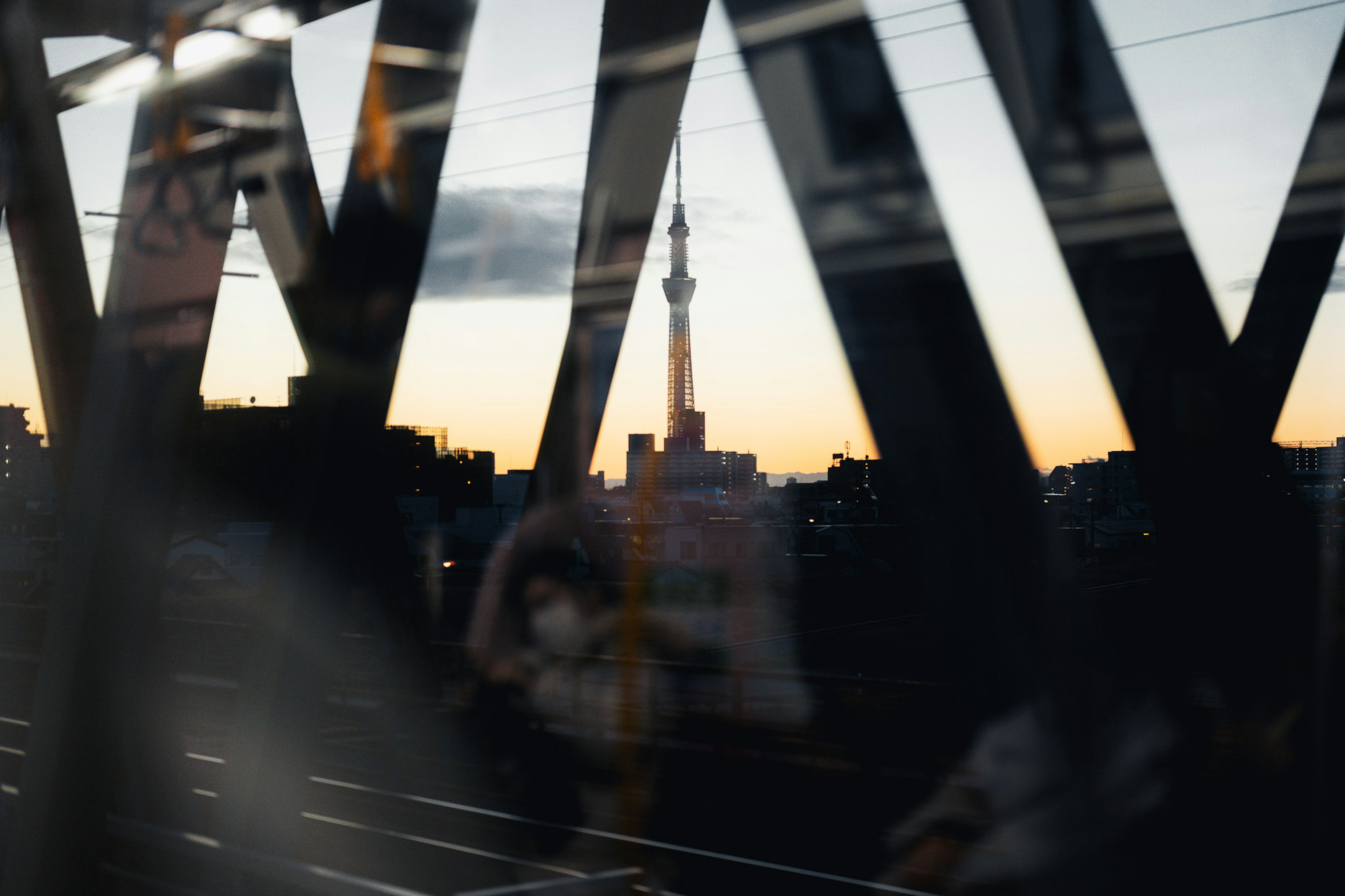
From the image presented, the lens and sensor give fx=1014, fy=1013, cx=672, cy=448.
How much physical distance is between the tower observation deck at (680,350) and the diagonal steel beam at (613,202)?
37.8 m

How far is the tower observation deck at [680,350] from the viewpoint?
164 feet

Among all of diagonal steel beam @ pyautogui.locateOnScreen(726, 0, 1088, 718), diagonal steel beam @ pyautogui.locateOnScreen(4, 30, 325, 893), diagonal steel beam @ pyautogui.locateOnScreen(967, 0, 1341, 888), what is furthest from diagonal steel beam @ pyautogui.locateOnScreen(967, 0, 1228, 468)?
diagonal steel beam @ pyautogui.locateOnScreen(4, 30, 325, 893)

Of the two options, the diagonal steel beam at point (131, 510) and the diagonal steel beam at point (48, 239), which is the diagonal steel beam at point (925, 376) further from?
the diagonal steel beam at point (48, 239)

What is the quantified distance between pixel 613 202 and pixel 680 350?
191ft

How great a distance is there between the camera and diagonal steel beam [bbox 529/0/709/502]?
4.27 m

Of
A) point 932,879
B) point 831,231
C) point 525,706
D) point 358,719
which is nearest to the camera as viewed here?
point 831,231

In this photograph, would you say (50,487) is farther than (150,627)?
Yes

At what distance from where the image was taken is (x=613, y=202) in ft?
17.1

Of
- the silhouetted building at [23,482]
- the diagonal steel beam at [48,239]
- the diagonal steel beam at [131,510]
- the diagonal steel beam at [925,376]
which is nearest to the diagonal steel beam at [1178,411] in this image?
the diagonal steel beam at [925,376]

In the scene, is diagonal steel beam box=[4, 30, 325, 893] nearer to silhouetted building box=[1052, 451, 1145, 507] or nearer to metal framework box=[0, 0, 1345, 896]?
metal framework box=[0, 0, 1345, 896]

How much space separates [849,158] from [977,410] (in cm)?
54

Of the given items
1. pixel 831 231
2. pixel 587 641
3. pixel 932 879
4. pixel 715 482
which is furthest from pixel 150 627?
pixel 715 482

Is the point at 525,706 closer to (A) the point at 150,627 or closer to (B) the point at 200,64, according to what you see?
(A) the point at 150,627

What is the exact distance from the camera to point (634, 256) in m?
5.67
